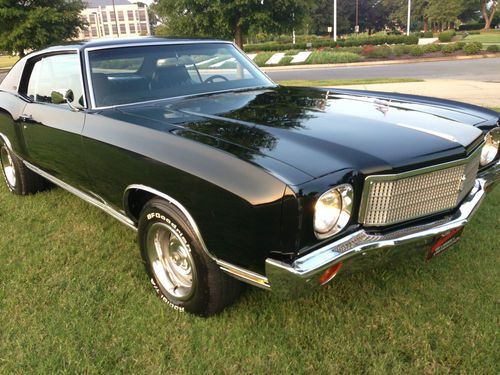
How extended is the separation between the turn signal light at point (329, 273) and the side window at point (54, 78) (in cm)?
208

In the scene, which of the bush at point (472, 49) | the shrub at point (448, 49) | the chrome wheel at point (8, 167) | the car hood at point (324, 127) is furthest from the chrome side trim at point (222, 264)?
the bush at point (472, 49)

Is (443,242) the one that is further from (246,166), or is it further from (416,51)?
(416,51)

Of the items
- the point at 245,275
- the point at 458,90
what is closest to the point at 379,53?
the point at 458,90

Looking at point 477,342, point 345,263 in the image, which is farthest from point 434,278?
point 345,263

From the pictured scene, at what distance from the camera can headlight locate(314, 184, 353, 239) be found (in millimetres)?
1977

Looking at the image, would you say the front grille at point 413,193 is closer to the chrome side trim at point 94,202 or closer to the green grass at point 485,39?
the chrome side trim at point 94,202

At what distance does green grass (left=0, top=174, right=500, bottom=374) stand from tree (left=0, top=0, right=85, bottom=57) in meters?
13.4

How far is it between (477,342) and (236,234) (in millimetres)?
1381

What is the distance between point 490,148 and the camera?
9.86 feet

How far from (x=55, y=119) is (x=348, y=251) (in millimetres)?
2414

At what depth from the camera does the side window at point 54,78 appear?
127 inches

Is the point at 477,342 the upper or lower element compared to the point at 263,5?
lower

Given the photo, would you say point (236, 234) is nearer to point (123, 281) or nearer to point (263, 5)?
point (123, 281)

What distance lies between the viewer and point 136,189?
264 cm
